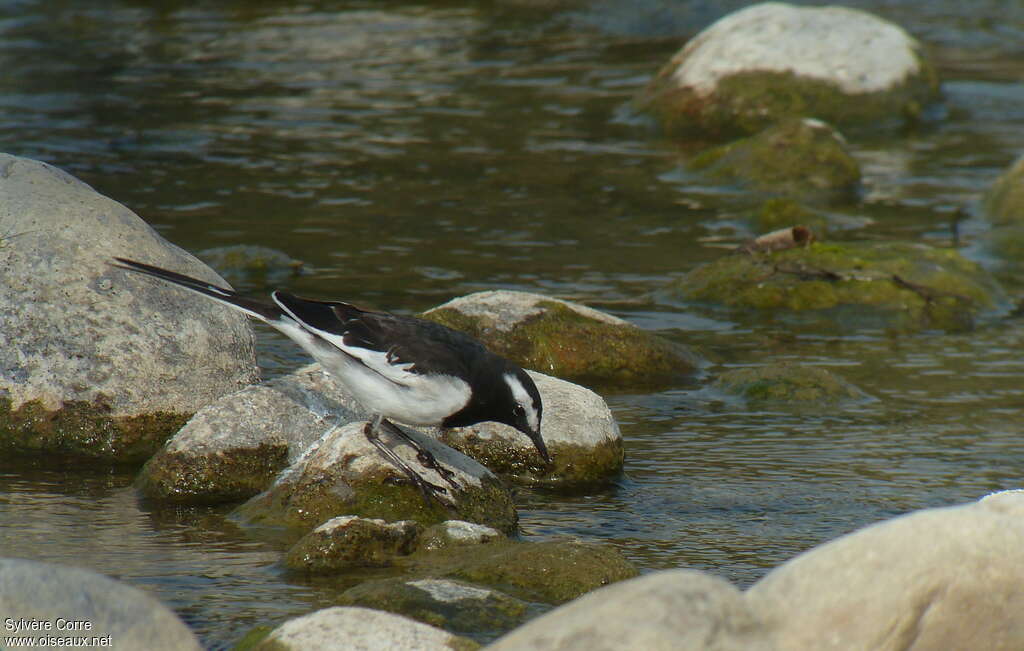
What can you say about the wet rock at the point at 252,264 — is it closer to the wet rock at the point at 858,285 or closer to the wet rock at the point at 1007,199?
the wet rock at the point at 858,285

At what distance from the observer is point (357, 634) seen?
16.2ft

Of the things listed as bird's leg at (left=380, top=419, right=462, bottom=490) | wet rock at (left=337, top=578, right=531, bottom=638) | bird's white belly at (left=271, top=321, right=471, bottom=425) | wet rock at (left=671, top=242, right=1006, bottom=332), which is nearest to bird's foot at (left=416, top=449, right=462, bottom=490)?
bird's leg at (left=380, top=419, right=462, bottom=490)

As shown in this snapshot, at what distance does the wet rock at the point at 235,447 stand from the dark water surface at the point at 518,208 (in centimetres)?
19

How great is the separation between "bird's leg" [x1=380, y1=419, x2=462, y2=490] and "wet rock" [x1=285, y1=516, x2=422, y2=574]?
0.47 m

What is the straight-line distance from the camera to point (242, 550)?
6582 millimetres

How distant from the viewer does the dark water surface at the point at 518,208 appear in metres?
7.04

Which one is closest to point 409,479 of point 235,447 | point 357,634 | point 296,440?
point 296,440

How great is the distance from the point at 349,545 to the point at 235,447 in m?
1.29

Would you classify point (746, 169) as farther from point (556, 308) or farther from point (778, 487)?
point (778, 487)

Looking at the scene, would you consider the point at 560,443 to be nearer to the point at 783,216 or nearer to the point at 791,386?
the point at 791,386

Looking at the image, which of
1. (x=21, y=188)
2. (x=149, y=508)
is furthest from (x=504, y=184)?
(x=149, y=508)

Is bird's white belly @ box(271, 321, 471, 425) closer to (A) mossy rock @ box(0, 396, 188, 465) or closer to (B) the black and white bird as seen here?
(B) the black and white bird

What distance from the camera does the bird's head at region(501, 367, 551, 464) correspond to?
686 cm

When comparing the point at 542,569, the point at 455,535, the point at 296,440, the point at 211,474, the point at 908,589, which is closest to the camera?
the point at 908,589
